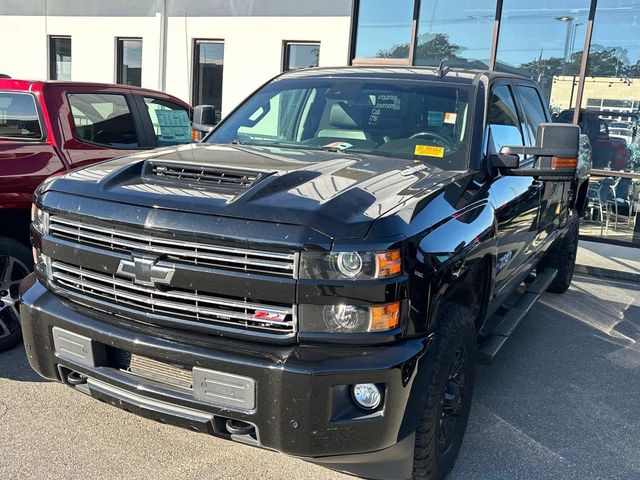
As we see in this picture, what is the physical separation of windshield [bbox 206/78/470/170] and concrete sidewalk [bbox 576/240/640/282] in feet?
15.1

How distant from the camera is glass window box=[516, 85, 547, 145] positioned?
15.2ft

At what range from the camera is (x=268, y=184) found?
260 cm

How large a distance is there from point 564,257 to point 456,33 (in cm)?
475

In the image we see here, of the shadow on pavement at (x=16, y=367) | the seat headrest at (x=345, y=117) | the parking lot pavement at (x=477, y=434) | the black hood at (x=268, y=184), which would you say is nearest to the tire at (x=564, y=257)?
the parking lot pavement at (x=477, y=434)

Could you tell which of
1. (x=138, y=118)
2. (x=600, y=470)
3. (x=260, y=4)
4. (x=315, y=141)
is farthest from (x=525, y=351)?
(x=260, y=4)

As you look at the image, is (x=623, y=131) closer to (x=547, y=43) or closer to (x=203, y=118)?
(x=547, y=43)

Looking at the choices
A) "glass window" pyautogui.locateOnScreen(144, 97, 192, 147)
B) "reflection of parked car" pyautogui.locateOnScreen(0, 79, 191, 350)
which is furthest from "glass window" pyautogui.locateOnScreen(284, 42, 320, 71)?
Answer: "reflection of parked car" pyautogui.locateOnScreen(0, 79, 191, 350)

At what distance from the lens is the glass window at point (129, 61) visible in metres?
11.9

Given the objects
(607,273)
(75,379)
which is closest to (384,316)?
(75,379)

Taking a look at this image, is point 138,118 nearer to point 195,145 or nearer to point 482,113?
point 195,145

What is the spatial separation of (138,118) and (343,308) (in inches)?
140

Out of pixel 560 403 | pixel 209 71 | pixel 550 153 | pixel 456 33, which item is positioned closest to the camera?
pixel 550 153

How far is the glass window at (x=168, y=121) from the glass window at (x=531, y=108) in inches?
114

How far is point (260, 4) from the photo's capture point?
1047 cm
